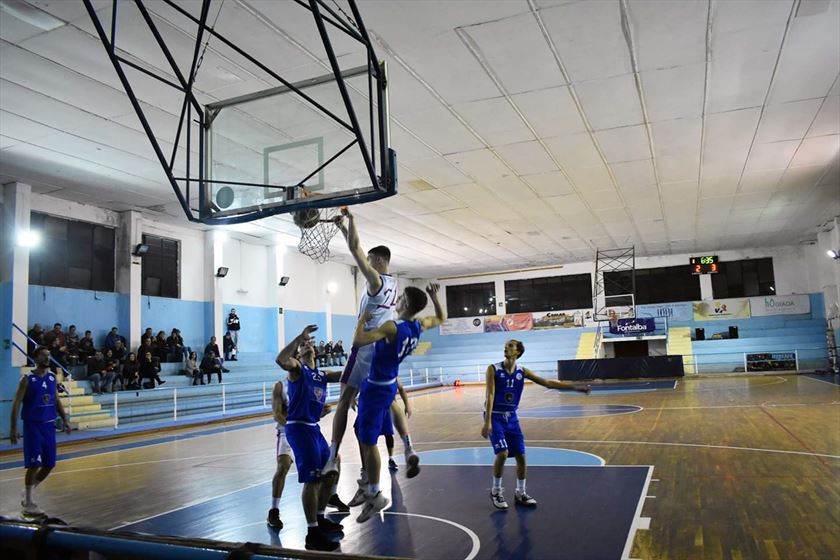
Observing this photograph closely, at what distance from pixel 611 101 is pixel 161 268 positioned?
43.6 feet

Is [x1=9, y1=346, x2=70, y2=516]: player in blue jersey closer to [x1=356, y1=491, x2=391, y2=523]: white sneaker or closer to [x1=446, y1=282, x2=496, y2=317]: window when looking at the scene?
[x1=356, y1=491, x2=391, y2=523]: white sneaker

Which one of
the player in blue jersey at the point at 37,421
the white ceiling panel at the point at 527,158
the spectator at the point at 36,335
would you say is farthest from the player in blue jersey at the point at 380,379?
the spectator at the point at 36,335

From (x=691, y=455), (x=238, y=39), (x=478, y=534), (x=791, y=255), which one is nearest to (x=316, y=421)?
(x=478, y=534)

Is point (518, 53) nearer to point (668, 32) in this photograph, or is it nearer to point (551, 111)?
point (668, 32)

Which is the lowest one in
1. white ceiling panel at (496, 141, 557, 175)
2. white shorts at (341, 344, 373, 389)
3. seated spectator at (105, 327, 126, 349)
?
white shorts at (341, 344, 373, 389)

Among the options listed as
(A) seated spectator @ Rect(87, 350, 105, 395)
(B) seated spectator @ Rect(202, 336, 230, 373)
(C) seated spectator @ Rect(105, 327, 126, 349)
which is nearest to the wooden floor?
(A) seated spectator @ Rect(87, 350, 105, 395)

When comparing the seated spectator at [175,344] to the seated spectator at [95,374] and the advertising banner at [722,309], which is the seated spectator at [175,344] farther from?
the advertising banner at [722,309]

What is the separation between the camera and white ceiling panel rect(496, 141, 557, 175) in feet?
37.7

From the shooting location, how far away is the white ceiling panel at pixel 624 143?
10.9m

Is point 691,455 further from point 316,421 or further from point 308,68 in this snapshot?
point 308,68

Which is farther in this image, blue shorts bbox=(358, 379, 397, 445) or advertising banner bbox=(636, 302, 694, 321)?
advertising banner bbox=(636, 302, 694, 321)

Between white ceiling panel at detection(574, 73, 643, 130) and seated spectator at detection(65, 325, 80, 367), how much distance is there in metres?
12.2

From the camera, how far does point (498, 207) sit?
16109mm

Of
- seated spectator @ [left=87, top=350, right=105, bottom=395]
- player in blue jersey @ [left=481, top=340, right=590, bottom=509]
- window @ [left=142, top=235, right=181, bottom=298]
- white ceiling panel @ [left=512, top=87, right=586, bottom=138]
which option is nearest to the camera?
player in blue jersey @ [left=481, top=340, right=590, bottom=509]
